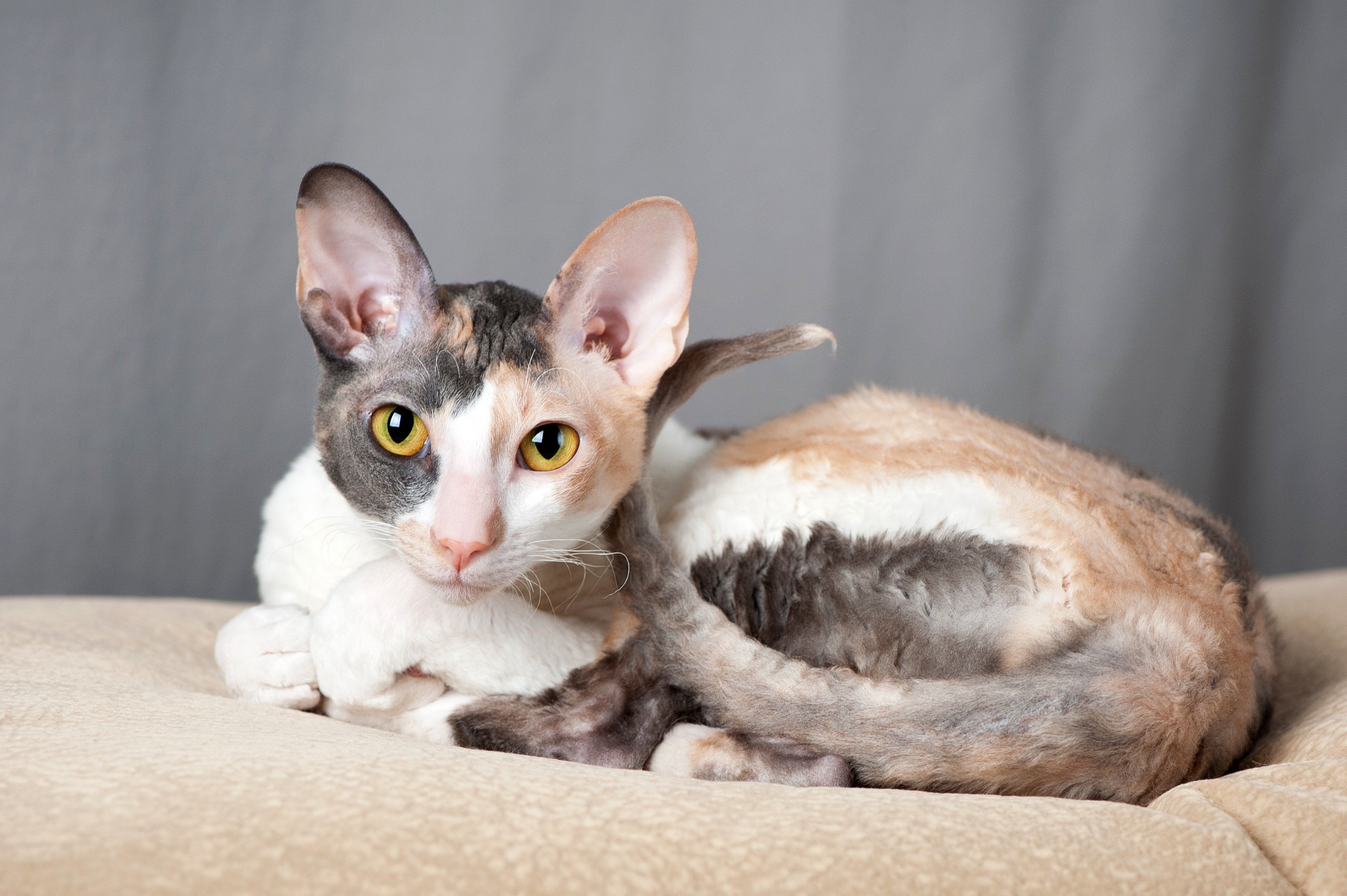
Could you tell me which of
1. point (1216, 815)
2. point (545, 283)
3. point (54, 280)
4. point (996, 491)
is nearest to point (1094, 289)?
point (545, 283)

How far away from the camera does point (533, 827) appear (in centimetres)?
93

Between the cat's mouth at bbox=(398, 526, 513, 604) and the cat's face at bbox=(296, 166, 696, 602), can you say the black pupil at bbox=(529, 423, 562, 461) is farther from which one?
the cat's mouth at bbox=(398, 526, 513, 604)

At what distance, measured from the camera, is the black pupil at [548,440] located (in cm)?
132

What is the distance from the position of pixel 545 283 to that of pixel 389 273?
193 centimetres

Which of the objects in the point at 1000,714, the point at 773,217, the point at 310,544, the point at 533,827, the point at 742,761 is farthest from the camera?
the point at 773,217

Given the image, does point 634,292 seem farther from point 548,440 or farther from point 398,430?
point 398,430

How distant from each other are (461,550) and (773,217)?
99.4 inches

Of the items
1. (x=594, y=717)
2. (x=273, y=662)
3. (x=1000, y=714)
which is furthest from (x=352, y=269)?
(x=1000, y=714)

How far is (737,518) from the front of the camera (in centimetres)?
143

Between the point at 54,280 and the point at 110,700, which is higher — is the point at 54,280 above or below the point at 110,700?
above

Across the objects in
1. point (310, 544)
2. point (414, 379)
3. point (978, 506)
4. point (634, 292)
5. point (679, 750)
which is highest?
point (634, 292)

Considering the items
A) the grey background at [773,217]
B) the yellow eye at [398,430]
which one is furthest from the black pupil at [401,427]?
the grey background at [773,217]

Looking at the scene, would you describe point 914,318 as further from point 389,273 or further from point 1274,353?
point 389,273

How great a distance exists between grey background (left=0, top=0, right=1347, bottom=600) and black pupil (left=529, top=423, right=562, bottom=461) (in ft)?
6.74
